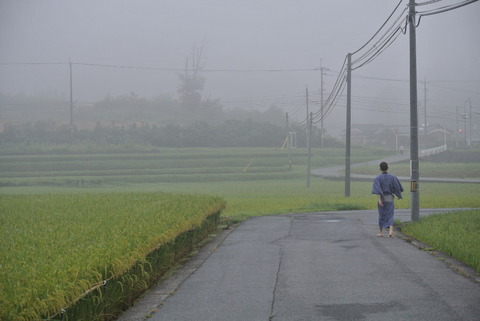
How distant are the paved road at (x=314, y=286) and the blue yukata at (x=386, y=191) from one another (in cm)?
105

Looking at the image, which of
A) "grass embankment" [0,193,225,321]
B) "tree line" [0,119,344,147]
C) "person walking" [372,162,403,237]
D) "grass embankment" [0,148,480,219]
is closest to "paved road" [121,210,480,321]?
"grass embankment" [0,193,225,321]

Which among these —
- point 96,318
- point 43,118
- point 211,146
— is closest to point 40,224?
point 96,318

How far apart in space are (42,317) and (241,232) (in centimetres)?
1175

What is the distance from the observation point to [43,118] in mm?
103688

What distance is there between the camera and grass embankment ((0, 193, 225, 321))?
570 cm

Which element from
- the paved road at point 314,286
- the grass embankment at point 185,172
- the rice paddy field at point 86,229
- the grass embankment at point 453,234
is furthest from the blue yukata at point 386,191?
the grass embankment at point 185,172

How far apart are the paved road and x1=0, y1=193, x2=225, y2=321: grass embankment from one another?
2.28 ft

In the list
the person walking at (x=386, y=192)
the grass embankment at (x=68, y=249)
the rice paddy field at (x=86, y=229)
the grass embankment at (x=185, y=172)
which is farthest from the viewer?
the grass embankment at (x=185, y=172)

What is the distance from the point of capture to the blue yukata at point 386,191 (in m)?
15.4

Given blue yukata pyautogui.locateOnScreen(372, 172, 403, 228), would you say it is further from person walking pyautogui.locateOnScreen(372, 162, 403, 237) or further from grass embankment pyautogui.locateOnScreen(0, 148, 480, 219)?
grass embankment pyautogui.locateOnScreen(0, 148, 480, 219)

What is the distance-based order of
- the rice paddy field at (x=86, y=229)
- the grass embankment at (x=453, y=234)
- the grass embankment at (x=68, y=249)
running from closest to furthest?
the grass embankment at (x=68, y=249), the rice paddy field at (x=86, y=229), the grass embankment at (x=453, y=234)

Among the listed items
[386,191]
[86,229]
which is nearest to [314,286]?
[86,229]

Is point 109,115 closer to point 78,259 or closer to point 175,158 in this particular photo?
point 175,158

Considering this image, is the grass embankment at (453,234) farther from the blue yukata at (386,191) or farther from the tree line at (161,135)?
the tree line at (161,135)
